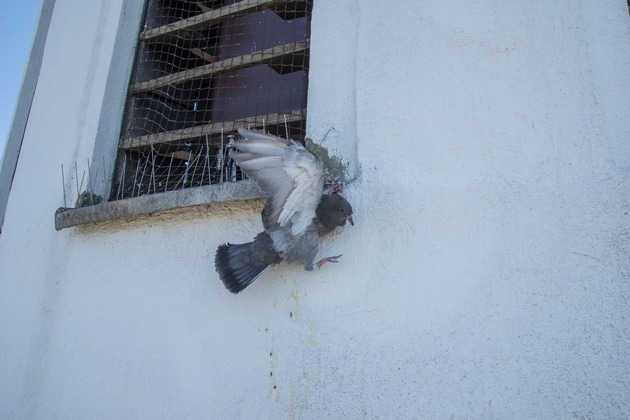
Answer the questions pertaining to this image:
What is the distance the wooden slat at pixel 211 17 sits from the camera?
110 inches

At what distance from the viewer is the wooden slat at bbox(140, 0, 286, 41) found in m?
2.80

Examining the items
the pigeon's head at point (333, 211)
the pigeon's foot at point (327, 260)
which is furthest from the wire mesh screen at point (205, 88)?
the pigeon's foot at point (327, 260)

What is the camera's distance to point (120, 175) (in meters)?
2.96

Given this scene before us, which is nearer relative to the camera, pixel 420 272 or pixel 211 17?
pixel 420 272

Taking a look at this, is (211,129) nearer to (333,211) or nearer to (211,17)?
(211,17)

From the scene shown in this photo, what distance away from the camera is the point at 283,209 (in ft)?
6.88

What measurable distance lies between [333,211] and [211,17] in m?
1.63

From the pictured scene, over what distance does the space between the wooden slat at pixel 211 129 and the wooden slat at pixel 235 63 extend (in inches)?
13.2

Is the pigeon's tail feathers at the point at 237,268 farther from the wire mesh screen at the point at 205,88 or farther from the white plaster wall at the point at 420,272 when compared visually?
the wire mesh screen at the point at 205,88

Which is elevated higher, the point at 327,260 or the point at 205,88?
the point at 205,88

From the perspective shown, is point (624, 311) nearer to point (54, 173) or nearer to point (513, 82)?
point (513, 82)

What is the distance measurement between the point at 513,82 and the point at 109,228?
7.17 feet

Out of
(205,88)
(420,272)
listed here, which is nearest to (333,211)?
(420,272)

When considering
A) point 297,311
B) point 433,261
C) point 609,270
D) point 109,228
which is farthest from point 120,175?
point 609,270
